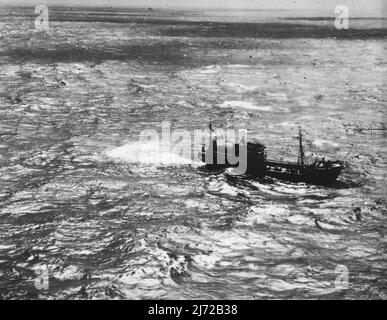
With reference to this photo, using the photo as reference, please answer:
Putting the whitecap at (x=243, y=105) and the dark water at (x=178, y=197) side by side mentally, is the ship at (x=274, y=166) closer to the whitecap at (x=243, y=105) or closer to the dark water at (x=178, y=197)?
the dark water at (x=178, y=197)

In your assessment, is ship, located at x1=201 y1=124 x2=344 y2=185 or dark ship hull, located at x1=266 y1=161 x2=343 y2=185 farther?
ship, located at x1=201 y1=124 x2=344 y2=185

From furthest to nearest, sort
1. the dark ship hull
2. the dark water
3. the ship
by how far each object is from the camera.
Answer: the ship, the dark ship hull, the dark water

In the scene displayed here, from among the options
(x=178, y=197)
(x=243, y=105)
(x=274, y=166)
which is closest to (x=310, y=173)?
(x=274, y=166)

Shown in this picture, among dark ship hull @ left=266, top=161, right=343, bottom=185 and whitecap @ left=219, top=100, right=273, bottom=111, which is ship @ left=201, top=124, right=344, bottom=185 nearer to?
dark ship hull @ left=266, top=161, right=343, bottom=185

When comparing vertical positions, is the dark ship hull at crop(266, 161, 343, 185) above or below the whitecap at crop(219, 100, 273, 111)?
below

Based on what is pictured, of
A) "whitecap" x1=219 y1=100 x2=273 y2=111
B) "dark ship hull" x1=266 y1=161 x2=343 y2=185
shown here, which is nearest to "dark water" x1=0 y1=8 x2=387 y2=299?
"whitecap" x1=219 y1=100 x2=273 y2=111
